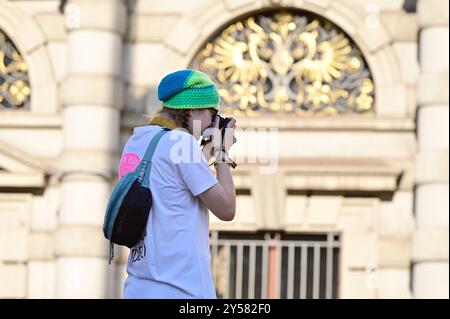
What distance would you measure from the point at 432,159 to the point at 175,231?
358 inches

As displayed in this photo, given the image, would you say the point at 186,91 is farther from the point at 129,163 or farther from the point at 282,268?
the point at 282,268

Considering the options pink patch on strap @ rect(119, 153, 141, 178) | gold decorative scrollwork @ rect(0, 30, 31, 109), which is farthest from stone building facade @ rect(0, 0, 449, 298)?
pink patch on strap @ rect(119, 153, 141, 178)

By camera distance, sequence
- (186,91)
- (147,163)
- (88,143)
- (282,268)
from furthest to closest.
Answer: (282,268) → (88,143) → (186,91) → (147,163)

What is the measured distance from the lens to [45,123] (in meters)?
14.8

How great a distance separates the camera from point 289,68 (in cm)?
1478

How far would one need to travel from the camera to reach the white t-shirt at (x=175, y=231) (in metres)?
5.11

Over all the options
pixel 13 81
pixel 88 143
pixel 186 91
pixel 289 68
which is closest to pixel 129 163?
pixel 186 91

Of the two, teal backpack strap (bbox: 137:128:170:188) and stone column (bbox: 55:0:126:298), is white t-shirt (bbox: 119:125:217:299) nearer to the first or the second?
teal backpack strap (bbox: 137:128:170:188)

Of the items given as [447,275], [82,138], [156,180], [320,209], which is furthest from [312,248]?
[156,180]

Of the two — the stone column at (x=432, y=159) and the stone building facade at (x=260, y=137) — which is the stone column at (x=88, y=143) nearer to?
the stone building facade at (x=260, y=137)

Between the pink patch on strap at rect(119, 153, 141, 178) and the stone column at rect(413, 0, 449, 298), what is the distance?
8757mm

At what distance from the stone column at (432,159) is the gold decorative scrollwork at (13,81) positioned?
16.0 feet

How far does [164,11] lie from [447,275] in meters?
4.66
